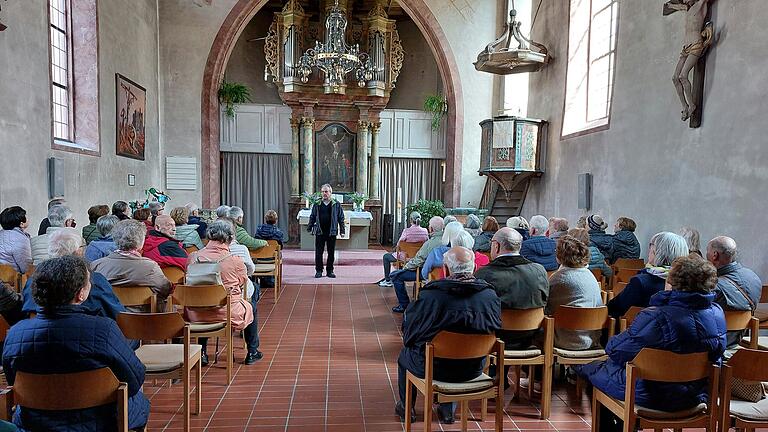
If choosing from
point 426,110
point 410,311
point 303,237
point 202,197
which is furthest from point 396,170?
point 410,311

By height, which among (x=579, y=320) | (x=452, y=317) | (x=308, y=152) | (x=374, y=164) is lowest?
(x=579, y=320)

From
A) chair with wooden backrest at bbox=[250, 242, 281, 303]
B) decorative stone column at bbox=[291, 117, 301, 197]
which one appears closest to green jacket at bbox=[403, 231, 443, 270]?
chair with wooden backrest at bbox=[250, 242, 281, 303]

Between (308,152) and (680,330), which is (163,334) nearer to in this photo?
(680,330)

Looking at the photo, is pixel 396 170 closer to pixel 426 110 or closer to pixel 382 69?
pixel 426 110

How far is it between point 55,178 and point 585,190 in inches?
293

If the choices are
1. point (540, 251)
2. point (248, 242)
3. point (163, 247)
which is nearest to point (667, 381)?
point (540, 251)

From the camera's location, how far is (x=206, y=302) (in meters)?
3.60

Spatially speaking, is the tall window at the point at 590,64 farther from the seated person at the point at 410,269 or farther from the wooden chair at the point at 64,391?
the wooden chair at the point at 64,391

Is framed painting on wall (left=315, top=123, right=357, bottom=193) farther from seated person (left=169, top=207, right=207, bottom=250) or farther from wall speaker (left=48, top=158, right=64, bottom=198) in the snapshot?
seated person (left=169, top=207, right=207, bottom=250)

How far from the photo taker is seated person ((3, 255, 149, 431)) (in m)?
2.00

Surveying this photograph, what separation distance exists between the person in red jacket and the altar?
6.24 m

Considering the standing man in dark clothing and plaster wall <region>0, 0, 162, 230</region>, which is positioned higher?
plaster wall <region>0, 0, 162, 230</region>

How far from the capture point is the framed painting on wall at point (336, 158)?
1340 cm

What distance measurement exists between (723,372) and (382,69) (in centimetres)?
1163
